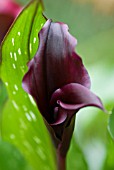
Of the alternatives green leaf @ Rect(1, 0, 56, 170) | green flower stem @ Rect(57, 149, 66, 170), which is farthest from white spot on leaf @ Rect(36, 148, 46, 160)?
green flower stem @ Rect(57, 149, 66, 170)

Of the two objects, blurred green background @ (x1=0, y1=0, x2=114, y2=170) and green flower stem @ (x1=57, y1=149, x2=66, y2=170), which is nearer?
green flower stem @ (x1=57, y1=149, x2=66, y2=170)

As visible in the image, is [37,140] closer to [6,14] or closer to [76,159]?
[76,159]

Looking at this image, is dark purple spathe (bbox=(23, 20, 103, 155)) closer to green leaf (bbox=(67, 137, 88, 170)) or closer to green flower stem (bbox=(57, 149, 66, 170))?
green flower stem (bbox=(57, 149, 66, 170))

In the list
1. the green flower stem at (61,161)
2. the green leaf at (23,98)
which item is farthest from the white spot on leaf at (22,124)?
the green flower stem at (61,161)

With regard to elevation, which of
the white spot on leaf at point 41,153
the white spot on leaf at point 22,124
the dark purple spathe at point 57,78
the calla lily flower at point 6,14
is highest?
the calla lily flower at point 6,14

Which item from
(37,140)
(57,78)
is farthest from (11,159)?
(57,78)

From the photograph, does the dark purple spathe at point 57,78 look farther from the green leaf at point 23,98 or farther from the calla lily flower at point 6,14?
the calla lily flower at point 6,14

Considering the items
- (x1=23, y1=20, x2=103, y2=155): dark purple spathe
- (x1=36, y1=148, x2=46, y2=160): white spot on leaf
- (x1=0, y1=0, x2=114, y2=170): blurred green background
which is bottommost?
(x1=0, y1=0, x2=114, y2=170): blurred green background
